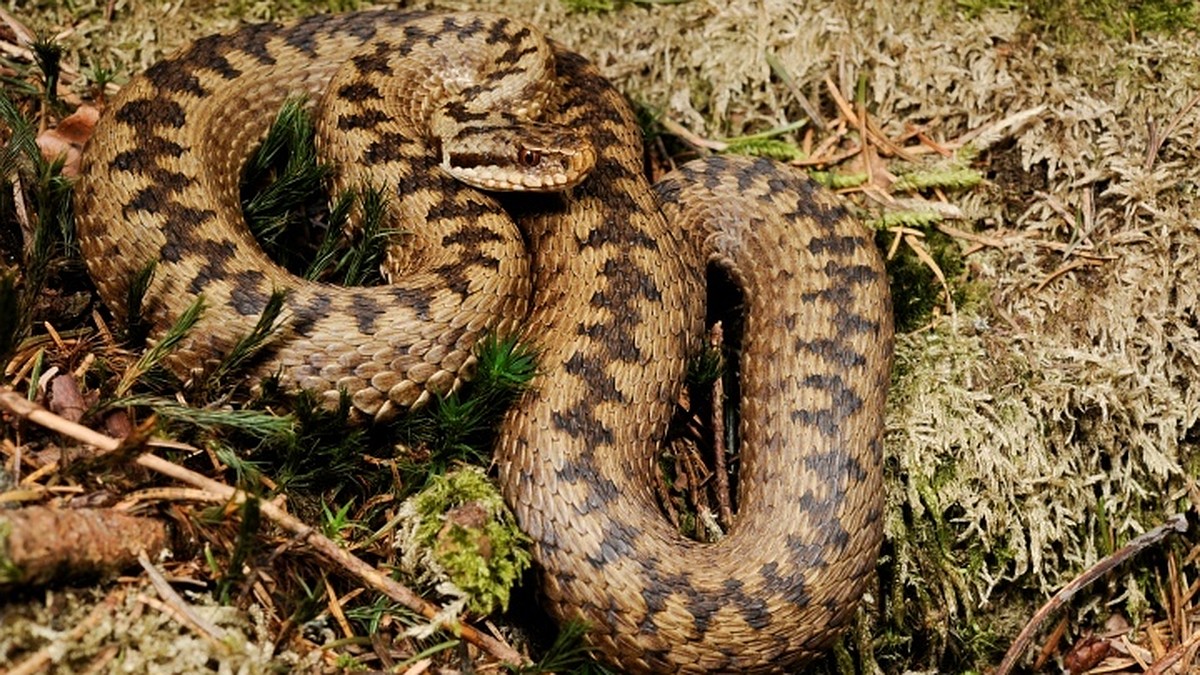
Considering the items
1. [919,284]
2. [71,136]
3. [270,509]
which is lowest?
[919,284]

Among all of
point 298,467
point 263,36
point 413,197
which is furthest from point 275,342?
point 263,36

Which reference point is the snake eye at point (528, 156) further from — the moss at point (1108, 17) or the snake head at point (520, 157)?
the moss at point (1108, 17)

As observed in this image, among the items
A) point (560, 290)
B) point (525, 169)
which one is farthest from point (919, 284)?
point (525, 169)

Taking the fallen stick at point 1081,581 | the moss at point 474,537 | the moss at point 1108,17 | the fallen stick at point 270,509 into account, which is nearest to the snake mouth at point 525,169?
the moss at point 474,537

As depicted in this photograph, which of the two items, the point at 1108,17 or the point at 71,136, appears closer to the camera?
the point at 71,136

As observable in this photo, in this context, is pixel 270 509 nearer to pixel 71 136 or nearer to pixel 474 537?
pixel 474 537
